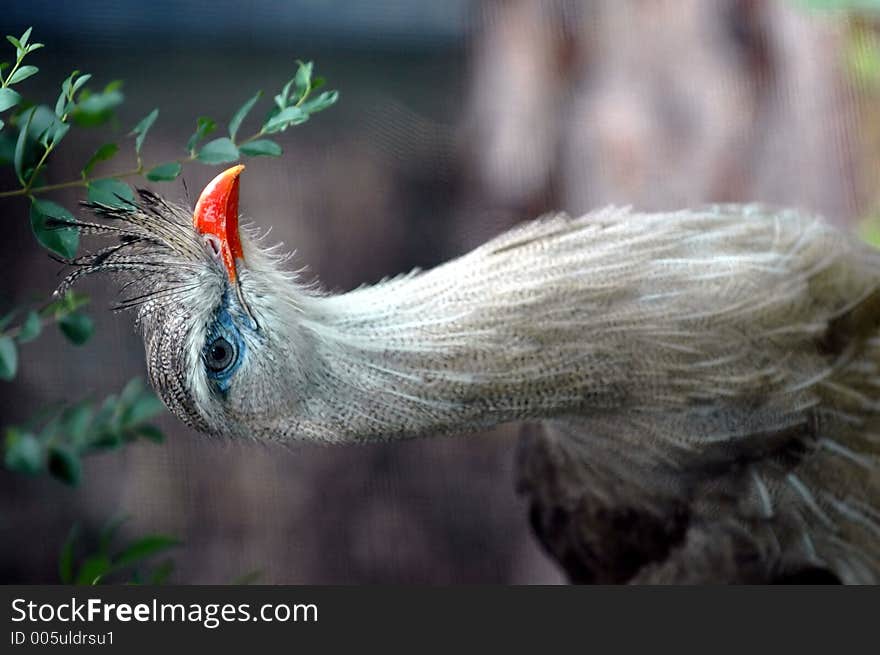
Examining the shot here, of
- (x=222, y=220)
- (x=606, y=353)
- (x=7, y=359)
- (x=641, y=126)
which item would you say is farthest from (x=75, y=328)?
(x=641, y=126)

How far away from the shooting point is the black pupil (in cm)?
118

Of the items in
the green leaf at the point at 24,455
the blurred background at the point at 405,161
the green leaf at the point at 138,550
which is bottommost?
the green leaf at the point at 138,550

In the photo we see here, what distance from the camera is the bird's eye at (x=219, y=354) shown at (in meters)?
1.18

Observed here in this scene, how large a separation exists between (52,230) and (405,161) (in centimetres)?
139

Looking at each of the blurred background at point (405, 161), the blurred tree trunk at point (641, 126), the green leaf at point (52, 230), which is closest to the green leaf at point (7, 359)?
the green leaf at point (52, 230)

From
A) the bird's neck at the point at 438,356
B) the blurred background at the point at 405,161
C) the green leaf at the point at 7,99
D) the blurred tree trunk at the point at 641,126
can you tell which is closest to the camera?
the green leaf at the point at 7,99

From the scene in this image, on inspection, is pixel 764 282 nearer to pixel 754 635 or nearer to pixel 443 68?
pixel 754 635

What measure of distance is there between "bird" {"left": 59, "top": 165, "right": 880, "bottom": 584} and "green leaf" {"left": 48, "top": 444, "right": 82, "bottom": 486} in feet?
0.42

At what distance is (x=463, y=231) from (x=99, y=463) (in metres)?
1.08

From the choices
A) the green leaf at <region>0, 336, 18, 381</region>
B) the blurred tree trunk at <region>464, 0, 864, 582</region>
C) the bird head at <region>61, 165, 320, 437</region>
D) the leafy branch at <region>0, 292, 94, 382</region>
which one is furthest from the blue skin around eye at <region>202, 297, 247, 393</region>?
the blurred tree trunk at <region>464, 0, 864, 582</region>

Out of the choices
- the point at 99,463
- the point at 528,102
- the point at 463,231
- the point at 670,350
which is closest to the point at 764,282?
the point at 670,350

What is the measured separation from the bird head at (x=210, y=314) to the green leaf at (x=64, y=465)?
0.42 ft

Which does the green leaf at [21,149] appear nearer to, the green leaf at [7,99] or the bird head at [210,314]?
the green leaf at [7,99]

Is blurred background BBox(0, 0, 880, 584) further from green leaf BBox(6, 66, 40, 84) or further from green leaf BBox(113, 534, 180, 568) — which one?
green leaf BBox(6, 66, 40, 84)
